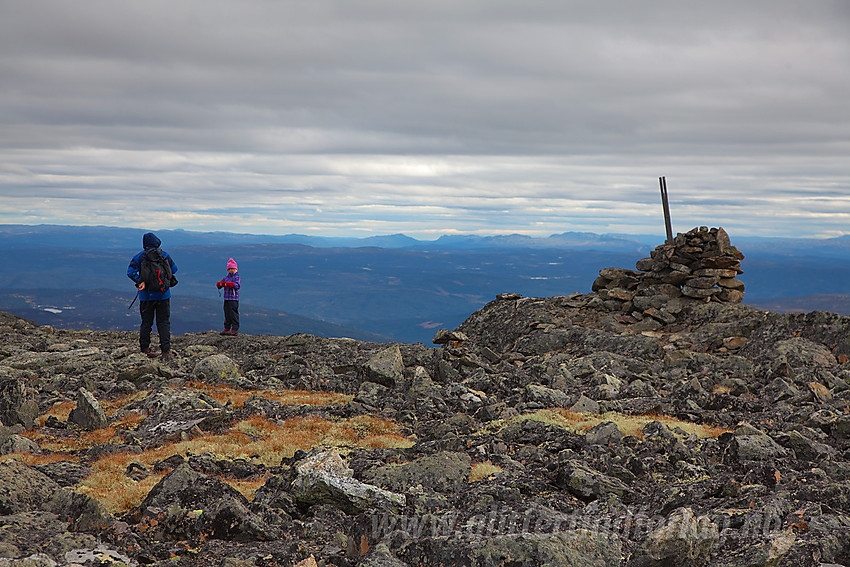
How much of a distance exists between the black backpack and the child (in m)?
5.82

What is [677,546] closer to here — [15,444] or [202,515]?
[202,515]

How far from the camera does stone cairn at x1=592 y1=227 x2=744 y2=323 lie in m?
28.8

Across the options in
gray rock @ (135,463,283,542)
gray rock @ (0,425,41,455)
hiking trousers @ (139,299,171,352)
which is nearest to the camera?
gray rock @ (135,463,283,542)

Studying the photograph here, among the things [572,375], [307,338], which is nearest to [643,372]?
[572,375]

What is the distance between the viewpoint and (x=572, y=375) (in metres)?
20.6

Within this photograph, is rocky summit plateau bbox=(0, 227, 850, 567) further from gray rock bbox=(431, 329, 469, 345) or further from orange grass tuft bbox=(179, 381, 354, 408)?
gray rock bbox=(431, 329, 469, 345)

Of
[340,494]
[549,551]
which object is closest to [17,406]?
[340,494]

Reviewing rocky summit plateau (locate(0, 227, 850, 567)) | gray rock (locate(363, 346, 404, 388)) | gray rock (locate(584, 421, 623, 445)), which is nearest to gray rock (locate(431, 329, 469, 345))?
rocky summit plateau (locate(0, 227, 850, 567))

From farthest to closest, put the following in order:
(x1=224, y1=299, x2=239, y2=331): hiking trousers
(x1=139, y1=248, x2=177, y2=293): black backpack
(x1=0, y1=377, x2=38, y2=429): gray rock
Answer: (x1=224, y1=299, x2=239, y2=331): hiking trousers, (x1=139, y1=248, x2=177, y2=293): black backpack, (x1=0, y1=377, x2=38, y2=429): gray rock

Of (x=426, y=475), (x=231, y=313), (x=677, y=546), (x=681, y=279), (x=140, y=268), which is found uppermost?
(x=140, y=268)

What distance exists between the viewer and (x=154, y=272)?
21531mm

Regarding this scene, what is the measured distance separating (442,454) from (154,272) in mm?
15333

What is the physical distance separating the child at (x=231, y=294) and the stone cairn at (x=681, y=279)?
62.7 ft

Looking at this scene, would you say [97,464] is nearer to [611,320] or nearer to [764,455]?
[764,455]
